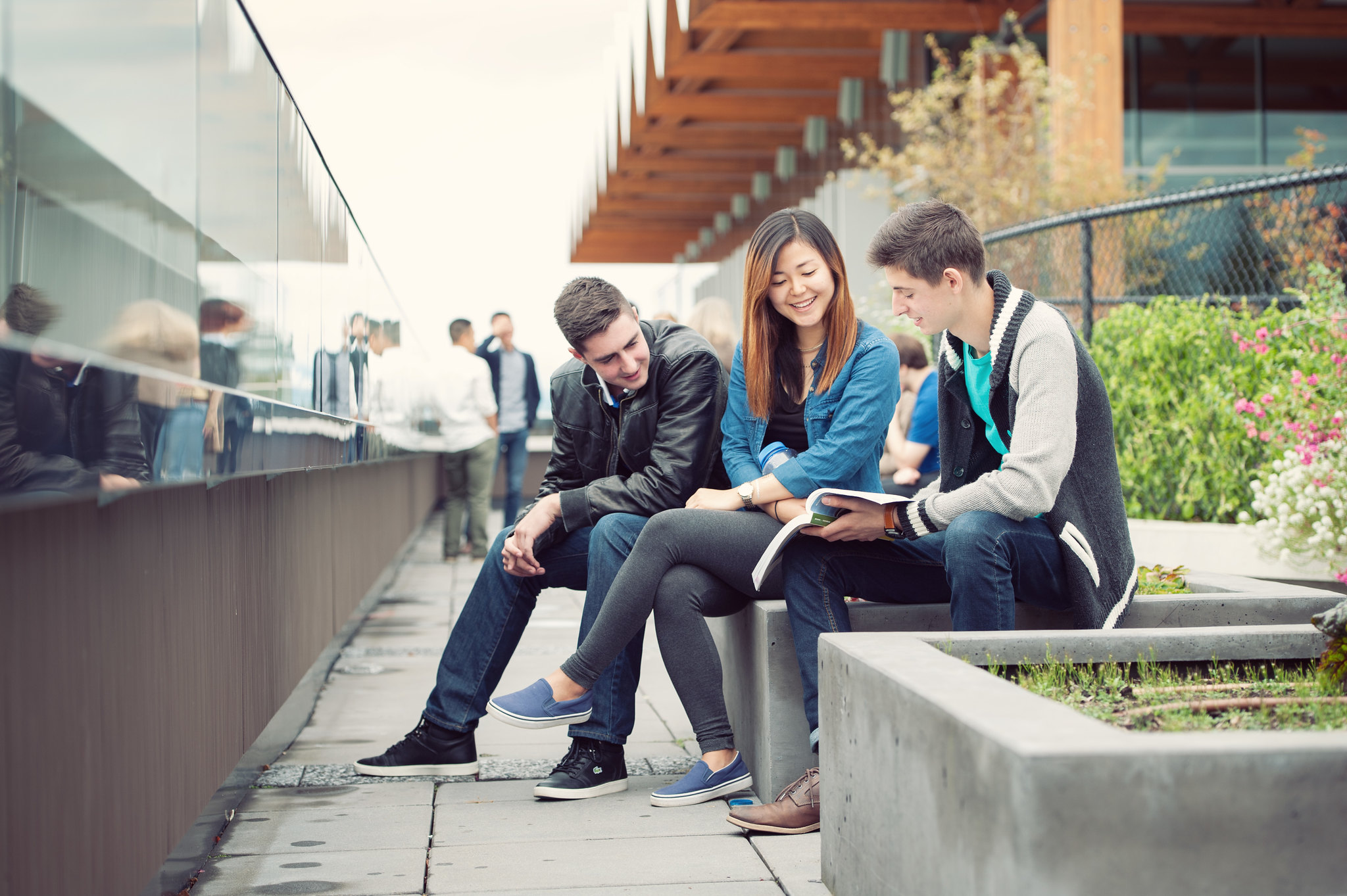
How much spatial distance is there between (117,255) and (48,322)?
36cm

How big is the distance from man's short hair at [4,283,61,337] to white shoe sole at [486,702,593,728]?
2.05 m

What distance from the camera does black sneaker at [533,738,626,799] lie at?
3.62 meters

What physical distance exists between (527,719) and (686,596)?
58 centimetres

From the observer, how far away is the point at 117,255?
2088 mm

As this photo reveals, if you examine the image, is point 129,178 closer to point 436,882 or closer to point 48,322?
point 48,322

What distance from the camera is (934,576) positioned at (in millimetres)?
3473

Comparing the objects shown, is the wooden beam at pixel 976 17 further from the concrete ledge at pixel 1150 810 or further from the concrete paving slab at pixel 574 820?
the concrete ledge at pixel 1150 810

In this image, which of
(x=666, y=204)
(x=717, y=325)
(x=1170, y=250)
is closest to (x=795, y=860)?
(x=717, y=325)

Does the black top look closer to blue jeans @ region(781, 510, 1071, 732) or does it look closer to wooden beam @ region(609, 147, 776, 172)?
blue jeans @ region(781, 510, 1071, 732)

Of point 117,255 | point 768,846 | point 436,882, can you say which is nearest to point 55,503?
point 117,255

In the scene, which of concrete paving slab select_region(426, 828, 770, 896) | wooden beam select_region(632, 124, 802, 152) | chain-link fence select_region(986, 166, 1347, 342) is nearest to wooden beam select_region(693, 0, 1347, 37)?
wooden beam select_region(632, 124, 802, 152)

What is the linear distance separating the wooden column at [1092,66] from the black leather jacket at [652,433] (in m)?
10.5

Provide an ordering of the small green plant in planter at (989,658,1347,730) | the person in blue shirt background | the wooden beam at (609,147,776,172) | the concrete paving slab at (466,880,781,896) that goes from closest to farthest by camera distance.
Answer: the small green plant in planter at (989,658,1347,730)
the concrete paving slab at (466,880,781,896)
the person in blue shirt background
the wooden beam at (609,147,776,172)

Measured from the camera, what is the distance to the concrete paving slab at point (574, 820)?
10.8 ft
